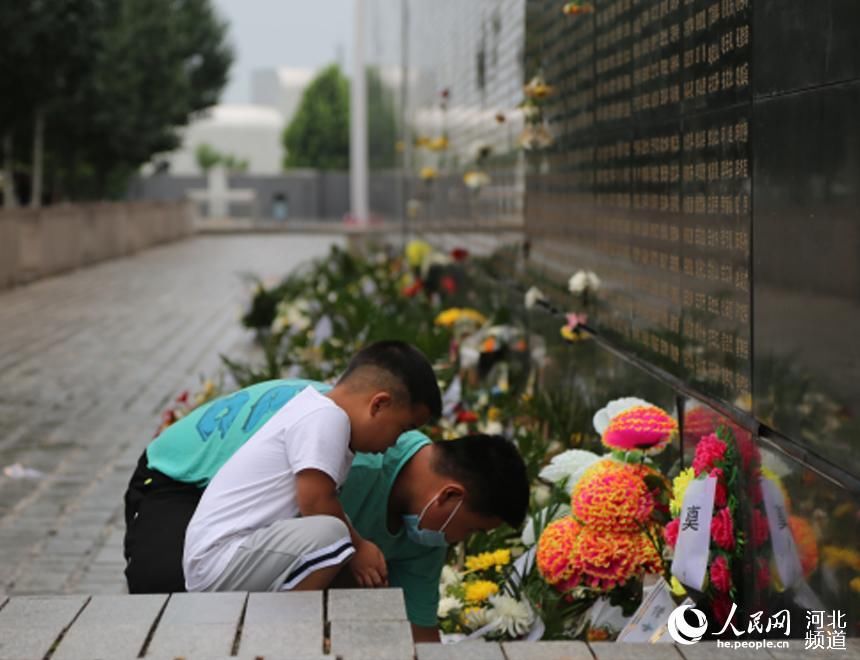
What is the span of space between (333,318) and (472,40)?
2.05 meters

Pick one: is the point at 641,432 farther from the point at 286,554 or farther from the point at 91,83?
the point at 91,83

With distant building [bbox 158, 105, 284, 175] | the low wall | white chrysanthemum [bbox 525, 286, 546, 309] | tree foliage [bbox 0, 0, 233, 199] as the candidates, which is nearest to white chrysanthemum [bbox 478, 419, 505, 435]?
white chrysanthemum [bbox 525, 286, 546, 309]

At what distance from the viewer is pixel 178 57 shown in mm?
39312

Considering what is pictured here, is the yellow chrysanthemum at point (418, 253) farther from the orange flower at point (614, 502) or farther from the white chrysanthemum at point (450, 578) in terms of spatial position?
the orange flower at point (614, 502)

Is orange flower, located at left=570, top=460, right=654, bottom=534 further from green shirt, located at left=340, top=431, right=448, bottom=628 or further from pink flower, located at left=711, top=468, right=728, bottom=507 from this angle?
green shirt, located at left=340, top=431, right=448, bottom=628

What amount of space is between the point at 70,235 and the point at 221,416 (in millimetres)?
21631

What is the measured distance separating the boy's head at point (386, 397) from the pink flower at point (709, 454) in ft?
1.99

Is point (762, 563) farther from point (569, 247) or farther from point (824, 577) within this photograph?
point (569, 247)

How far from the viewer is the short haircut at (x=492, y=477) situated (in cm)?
374

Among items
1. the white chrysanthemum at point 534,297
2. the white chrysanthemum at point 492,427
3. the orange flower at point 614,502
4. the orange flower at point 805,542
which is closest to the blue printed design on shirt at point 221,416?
the orange flower at point 614,502

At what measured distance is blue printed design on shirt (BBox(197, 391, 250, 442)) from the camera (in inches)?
167

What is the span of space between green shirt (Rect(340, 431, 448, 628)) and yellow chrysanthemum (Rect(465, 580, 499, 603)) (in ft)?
0.49

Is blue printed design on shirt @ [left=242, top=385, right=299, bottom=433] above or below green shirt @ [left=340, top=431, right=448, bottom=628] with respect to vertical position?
above

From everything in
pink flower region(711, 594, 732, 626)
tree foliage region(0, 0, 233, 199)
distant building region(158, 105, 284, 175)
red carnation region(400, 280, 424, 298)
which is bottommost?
pink flower region(711, 594, 732, 626)
